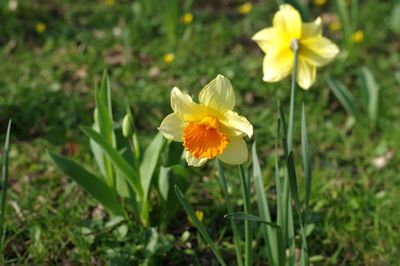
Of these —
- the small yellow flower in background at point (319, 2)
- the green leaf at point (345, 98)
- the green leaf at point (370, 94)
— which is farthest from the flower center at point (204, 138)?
the small yellow flower in background at point (319, 2)

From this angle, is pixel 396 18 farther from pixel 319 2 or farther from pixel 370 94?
pixel 370 94

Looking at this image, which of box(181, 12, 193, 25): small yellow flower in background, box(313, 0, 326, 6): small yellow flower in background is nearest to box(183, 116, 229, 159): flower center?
box(181, 12, 193, 25): small yellow flower in background

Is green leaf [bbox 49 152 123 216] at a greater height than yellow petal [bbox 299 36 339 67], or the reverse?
yellow petal [bbox 299 36 339 67]

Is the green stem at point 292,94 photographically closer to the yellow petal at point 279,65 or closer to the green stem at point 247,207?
the yellow petal at point 279,65

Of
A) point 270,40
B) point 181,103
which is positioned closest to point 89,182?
point 181,103

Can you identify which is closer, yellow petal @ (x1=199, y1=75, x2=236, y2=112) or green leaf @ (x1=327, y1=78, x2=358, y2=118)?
yellow petal @ (x1=199, y1=75, x2=236, y2=112)

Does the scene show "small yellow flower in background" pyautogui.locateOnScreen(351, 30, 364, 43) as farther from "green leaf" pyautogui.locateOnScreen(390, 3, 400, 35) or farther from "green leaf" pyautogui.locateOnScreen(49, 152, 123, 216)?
"green leaf" pyautogui.locateOnScreen(49, 152, 123, 216)
